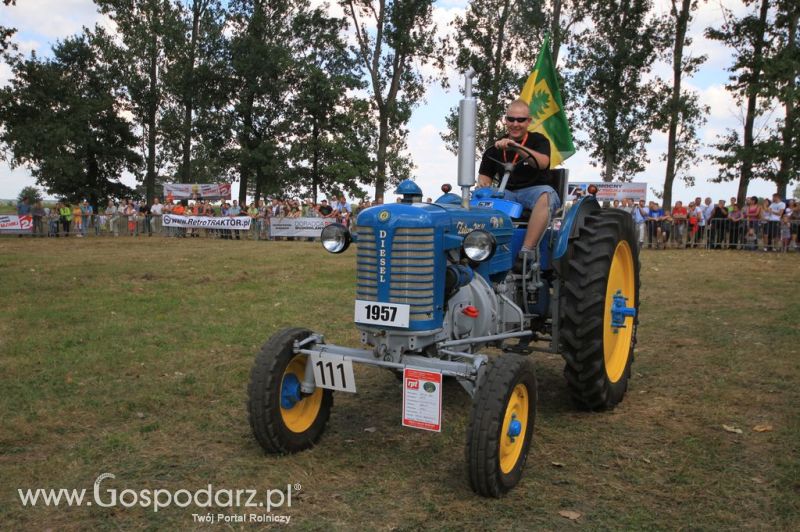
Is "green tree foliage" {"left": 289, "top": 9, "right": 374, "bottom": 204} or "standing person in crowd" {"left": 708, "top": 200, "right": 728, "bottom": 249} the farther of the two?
"green tree foliage" {"left": 289, "top": 9, "right": 374, "bottom": 204}

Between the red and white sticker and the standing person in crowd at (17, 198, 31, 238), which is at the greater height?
the standing person in crowd at (17, 198, 31, 238)

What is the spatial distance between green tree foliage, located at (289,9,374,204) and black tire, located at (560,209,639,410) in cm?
2854

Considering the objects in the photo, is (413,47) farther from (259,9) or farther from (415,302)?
(415,302)

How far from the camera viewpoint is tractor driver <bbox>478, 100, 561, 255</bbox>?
4.91 m

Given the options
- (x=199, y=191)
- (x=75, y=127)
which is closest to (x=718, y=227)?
(x=199, y=191)

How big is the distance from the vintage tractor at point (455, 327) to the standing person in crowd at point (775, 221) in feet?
55.0

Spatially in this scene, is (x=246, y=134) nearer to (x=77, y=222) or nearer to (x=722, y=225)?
(x=77, y=222)

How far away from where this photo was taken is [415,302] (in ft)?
12.6

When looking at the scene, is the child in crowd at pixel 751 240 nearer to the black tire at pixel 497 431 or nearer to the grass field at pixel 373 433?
the grass field at pixel 373 433

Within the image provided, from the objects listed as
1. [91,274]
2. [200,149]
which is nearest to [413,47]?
[200,149]

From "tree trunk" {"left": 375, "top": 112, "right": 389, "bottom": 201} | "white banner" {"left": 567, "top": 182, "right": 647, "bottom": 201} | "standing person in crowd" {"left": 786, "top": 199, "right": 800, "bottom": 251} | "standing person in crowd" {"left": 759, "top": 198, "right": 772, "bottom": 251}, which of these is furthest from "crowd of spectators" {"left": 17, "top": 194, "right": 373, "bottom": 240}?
"standing person in crowd" {"left": 786, "top": 199, "right": 800, "bottom": 251}

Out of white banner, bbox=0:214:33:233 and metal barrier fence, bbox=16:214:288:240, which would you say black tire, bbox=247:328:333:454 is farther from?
white banner, bbox=0:214:33:233

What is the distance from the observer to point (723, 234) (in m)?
20.3

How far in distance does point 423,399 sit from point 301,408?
97cm
